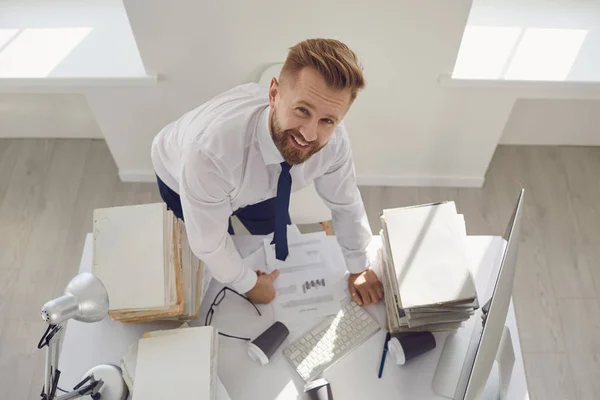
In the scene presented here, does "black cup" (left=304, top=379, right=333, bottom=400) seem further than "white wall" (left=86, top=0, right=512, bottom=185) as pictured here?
No

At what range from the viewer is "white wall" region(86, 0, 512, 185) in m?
2.01

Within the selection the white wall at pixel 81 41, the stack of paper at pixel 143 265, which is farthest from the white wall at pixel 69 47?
the stack of paper at pixel 143 265

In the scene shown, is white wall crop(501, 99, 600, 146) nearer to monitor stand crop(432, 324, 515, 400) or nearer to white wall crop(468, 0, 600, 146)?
white wall crop(468, 0, 600, 146)

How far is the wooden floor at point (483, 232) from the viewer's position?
2.31 m

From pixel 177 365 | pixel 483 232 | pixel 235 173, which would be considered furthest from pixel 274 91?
pixel 483 232

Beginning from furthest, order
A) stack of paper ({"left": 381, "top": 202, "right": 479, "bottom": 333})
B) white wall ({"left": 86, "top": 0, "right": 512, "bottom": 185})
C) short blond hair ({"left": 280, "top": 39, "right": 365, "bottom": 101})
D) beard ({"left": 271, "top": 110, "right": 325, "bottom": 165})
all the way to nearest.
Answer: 1. white wall ({"left": 86, "top": 0, "right": 512, "bottom": 185})
2. stack of paper ({"left": 381, "top": 202, "right": 479, "bottom": 333})
3. beard ({"left": 271, "top": 110, "right": 325, "bottom": 165})
4. short blond hair ({"left": 280, "top": 39, "right": 365, "bottom": 101})

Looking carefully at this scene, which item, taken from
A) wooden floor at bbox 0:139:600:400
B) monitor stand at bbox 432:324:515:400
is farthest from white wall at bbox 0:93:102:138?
monitor stand at bbox 432:324:515:400

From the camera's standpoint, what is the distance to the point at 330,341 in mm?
1560

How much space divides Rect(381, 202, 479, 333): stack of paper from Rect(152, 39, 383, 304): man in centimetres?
12

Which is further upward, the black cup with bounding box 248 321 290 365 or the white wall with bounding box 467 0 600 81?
the white wall with bounding box 467 0 600 81

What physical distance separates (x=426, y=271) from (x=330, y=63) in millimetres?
601

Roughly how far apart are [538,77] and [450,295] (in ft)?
3.97

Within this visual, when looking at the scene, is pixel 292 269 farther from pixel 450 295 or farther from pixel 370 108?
pixel 370 108

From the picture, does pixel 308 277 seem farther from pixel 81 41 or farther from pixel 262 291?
pixel 81 41
